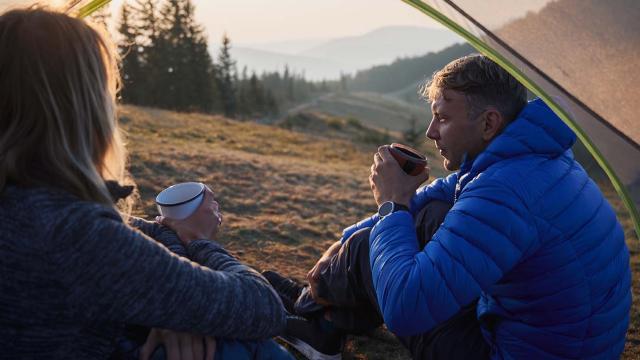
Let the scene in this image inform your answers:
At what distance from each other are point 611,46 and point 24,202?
2261mm

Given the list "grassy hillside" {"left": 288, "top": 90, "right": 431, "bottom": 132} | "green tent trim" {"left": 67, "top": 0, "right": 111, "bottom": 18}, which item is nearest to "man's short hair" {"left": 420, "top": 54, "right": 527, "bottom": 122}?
"green tent trim" {"left": 67, "top": 0, "right": 111, "bottom": 18}

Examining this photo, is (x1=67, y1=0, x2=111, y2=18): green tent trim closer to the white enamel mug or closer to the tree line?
the white enamel mug

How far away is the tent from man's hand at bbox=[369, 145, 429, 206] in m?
0.58

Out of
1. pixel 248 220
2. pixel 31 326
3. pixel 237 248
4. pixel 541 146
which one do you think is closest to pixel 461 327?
pixel 541 146

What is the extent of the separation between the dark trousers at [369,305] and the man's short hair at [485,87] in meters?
0.52

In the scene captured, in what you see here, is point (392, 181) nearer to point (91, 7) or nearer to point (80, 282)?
point (80, 282)

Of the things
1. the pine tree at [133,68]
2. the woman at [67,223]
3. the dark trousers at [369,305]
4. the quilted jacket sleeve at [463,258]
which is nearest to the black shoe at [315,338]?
the dark trousers at [369,305]

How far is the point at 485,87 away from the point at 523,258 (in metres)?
0.70

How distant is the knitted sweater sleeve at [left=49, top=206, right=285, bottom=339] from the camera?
1.46 metres

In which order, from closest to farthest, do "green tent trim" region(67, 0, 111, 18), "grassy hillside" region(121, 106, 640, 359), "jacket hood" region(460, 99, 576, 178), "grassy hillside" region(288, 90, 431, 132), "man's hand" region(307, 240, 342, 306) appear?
"jacket hood" region(460, 99, 576, 178) → "man's hand" region(307, 240, 342, 306) → "green tent trim" region(67, 0, 111, 18) → "grassy hillside" region(121, 106, 640, 359) → "grassy hillside" region(288, 90, 431, 132)

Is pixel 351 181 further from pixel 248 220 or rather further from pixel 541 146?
pixel 541 146

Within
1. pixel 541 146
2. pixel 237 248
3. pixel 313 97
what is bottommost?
pixel 313 97

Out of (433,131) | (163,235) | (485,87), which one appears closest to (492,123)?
(485,87)

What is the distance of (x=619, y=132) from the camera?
8.21ft
